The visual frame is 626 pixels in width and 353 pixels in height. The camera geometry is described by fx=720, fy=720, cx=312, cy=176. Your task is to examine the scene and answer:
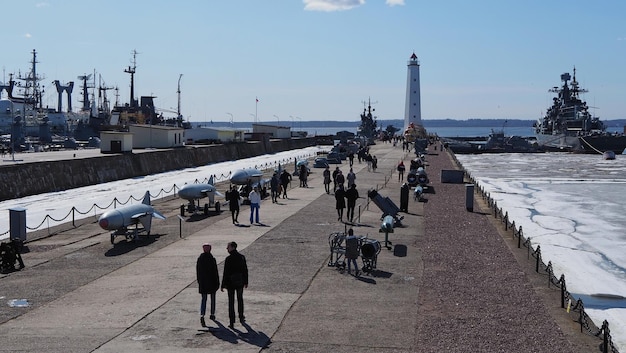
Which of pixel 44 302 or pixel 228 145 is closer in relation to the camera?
pixel 44 302

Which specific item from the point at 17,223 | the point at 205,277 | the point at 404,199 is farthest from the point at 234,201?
the point at 205,277

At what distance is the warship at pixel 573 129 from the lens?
106750 millimetres

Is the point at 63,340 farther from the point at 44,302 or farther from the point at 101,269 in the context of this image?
the point at 101,269

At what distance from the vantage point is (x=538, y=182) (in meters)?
53.6

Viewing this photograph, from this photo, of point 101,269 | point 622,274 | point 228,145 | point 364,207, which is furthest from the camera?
point 228,145

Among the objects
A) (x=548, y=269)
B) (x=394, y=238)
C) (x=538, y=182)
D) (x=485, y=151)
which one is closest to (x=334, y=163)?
(x=538, y=182)

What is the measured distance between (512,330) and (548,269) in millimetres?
4672

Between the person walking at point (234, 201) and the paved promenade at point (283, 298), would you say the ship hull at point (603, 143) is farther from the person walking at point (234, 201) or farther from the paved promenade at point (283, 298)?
A: the person walking at point (234, 201)

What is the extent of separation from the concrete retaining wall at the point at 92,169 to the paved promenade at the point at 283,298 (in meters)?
16.8

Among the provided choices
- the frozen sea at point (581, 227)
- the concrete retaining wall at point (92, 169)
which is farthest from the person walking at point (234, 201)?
the concrete retaining wall at point (92, 169)

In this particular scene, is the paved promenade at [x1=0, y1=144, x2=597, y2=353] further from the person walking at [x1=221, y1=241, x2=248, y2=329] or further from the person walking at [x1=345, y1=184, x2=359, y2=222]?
the person walking at [x1=345, y1=184, x2=359, y2=222]

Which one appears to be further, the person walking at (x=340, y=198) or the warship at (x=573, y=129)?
the warship at (x=573, y=129)

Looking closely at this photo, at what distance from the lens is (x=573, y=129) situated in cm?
12081

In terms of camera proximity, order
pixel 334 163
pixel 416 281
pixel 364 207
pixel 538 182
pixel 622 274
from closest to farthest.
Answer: pixel 416 281 < pixel 622 274 < pixel 364 207 < pixel 538 182 < pixel 334 163
